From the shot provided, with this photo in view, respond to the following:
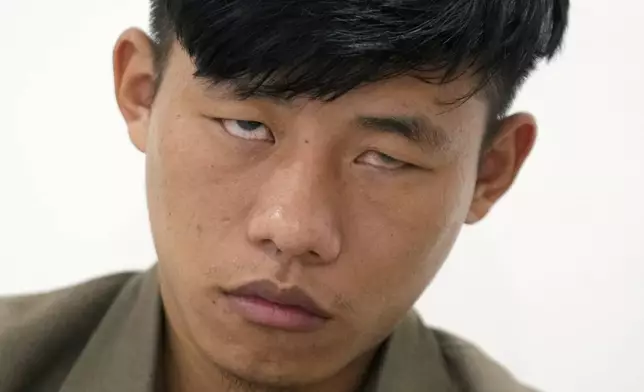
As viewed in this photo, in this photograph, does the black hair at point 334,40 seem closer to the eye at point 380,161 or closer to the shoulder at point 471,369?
the eye at point 380,161

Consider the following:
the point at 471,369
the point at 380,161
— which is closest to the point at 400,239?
the point at 380,161

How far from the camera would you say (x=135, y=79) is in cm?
63

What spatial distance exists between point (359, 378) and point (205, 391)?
14 centimetres

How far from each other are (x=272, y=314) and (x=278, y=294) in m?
0.02

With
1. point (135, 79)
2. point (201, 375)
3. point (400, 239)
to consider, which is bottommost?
point (201, 375)

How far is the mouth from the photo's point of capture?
530mm

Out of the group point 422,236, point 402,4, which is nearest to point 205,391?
point 422,236

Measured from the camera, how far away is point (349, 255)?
540 mm

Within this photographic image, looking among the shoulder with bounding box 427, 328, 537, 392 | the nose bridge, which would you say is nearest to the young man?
the nose bridge

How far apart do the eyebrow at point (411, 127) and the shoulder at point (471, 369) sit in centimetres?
27

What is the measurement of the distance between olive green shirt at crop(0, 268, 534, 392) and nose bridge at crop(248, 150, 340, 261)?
216 mm

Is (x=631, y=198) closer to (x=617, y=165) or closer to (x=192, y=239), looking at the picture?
(x=617, y=165)

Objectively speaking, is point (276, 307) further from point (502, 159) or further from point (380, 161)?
point (502, 159)

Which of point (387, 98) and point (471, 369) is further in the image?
point (471, 369)
